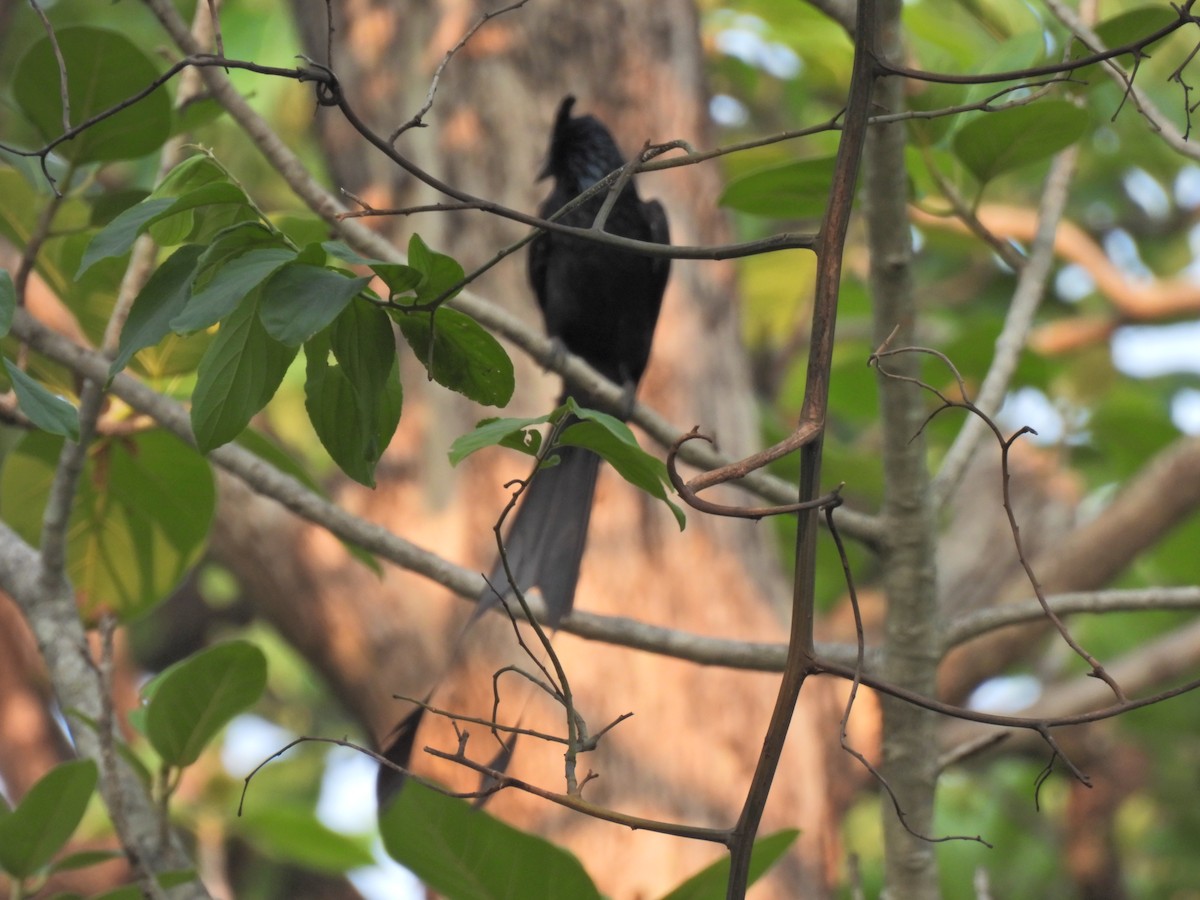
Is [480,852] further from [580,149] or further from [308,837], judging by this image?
[580,149]

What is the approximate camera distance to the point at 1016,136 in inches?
56.3

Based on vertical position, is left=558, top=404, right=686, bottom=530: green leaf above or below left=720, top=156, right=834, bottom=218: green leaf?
below

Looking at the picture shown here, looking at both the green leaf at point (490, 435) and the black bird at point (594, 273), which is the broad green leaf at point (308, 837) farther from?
the green leaf at point (490, 435)

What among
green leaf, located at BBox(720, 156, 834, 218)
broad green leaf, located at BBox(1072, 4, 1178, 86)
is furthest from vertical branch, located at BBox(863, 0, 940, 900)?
broad green leaf, located at BBox(1072, 4, 1178, 86)

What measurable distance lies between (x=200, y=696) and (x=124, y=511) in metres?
0.44

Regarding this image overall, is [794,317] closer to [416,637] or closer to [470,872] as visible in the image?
[416,637]

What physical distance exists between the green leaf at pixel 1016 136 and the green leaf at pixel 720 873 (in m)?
0.82

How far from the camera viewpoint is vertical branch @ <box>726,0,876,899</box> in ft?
2.22

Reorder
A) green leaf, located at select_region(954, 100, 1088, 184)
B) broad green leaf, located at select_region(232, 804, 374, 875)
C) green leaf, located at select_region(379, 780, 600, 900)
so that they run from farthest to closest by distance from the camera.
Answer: broad green leaf, located at select_region(232, 804, 374, 875)
green leaf, located at select_region(954, 100, 1088, 184)
green leaf, located at select_region(379, 780, 600, 900)

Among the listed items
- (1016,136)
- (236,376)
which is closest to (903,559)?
(1016,136)

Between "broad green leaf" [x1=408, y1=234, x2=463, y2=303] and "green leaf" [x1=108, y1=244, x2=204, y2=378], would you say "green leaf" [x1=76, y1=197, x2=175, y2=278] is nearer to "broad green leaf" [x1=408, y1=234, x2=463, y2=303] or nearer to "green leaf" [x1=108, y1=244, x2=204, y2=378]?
"green leaf" [x1=108, y1=244, x2=204, y2=378]

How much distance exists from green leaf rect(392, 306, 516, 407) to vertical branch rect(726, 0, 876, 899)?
0.76 feet

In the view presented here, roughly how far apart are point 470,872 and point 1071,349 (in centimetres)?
261

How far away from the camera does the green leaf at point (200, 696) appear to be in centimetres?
121
